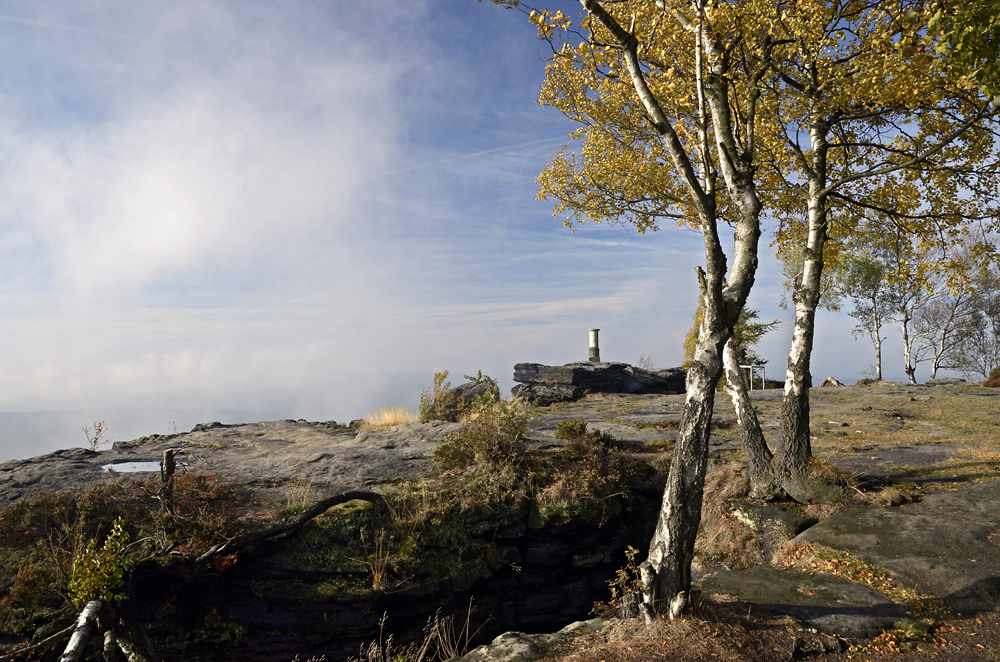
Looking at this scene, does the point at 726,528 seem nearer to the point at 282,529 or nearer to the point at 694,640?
the point at 694,640

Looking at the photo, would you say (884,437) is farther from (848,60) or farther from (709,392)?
(709,392)

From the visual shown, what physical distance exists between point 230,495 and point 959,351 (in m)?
53.4

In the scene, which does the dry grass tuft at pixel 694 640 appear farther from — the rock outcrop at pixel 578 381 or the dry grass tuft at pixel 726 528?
the rock outcrop at pixel 578 381

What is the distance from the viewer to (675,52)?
10.3 meters

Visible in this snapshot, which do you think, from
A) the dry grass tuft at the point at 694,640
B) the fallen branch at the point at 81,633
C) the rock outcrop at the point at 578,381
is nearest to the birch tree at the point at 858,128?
the dry grass tuft at the point at 694,640

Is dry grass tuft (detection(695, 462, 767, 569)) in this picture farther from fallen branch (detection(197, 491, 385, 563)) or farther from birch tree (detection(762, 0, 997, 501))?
fallen branch (detection(197, 491, 385, 563))

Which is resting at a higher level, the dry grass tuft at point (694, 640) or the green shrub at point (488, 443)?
the green shrub at point (488, 443)

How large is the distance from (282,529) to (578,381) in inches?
815

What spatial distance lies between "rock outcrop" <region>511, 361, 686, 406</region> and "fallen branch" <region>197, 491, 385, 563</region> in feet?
52.4

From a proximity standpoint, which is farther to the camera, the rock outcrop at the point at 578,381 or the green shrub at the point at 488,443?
the rock outcrop at the point at 578,381

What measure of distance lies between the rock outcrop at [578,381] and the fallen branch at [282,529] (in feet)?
52.4

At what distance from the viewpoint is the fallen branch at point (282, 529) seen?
884 centimetres

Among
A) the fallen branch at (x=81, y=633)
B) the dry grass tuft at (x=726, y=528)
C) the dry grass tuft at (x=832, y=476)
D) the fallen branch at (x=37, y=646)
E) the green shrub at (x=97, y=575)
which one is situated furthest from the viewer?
the dry grass tuft at (x=832, y=476)

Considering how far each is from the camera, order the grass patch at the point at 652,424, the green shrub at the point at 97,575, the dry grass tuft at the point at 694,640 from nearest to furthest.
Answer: the dry grass tuft at the point at 694,640 → the green shrub at the point at 97,575 → the grass patch at the point at 652,424
